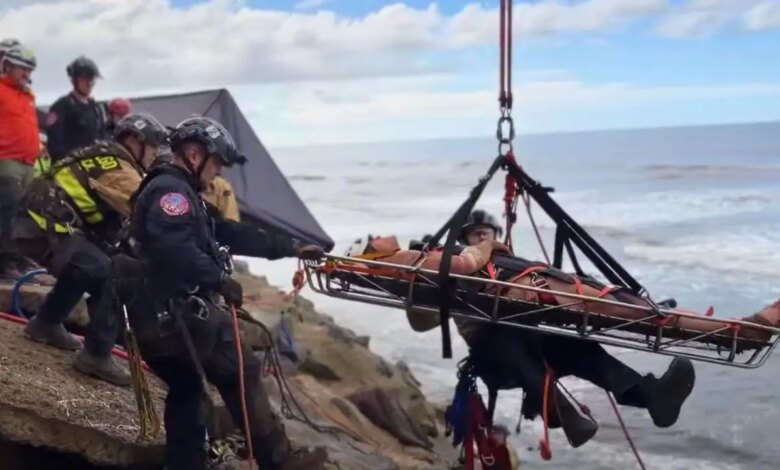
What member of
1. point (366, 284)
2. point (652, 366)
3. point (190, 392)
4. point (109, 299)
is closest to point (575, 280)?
point (366, 284)

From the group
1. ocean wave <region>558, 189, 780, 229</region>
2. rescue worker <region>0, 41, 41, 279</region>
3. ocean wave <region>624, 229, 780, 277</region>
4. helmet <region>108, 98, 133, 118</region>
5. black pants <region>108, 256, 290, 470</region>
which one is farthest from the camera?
ocean wave <region>558, 189, 780, 229</region>

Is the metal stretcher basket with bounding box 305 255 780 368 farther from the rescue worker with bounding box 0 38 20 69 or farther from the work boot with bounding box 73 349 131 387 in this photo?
the rescue worker with bounding box 0 38 20 69

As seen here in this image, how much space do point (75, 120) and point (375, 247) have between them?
425 centimetres

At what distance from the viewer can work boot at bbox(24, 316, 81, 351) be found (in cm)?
601

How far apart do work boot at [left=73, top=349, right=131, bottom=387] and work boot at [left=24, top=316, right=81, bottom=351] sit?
27 centimetres

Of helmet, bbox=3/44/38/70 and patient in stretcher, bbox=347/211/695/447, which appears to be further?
helmet, bbox=3/44/38/70

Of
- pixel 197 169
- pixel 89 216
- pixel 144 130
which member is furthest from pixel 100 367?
pixel 197 169

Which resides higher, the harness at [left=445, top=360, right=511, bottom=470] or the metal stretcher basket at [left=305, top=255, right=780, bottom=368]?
the metal stretcher basket at [left=305, top=255, right=780, bottom=368]

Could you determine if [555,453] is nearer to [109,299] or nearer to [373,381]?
[373,381]

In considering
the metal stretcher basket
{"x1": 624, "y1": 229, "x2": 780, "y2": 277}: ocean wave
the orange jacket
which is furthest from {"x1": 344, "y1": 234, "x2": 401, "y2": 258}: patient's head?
{"x1": 624, "y1": 229, "x2": 780, "y2": 277}: ocean wave

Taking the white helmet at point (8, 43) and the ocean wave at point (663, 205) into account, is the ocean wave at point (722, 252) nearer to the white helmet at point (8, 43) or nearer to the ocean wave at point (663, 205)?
the ocean wave at point (663, 205)

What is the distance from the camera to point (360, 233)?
1164 inches

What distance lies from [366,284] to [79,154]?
68.4 inches

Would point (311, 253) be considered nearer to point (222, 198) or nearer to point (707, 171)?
point (222, 198)
